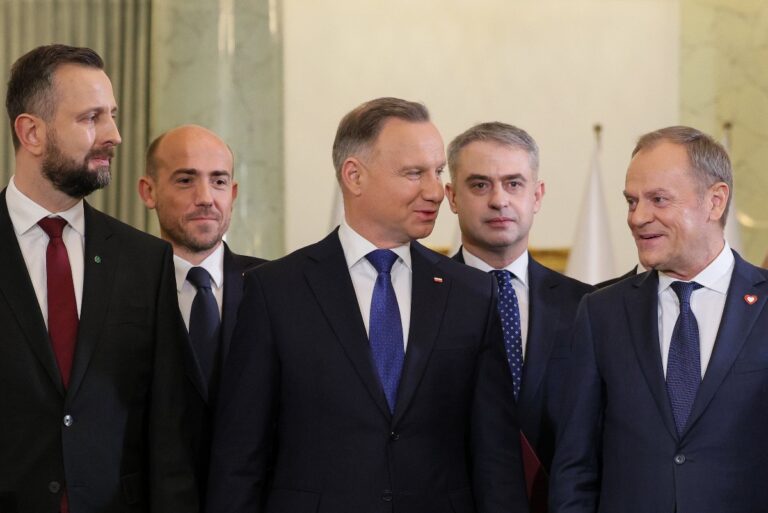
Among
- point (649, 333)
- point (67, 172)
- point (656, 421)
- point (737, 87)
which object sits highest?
point (737, 87)

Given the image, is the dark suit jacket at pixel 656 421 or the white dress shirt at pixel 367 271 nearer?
Answer: the dark suit jacket at pixel 656 421

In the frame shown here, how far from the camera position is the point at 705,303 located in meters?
3.42

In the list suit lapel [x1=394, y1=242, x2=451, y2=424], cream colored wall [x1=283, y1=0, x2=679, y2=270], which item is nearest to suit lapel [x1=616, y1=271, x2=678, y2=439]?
suit lapel [x1=394, y1=242, x2=451, y2=424]

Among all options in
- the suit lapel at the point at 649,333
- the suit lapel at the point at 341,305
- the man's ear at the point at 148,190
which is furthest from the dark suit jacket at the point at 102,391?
the suit lapel at the point at 649,333

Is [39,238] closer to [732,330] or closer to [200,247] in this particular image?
[200,247]

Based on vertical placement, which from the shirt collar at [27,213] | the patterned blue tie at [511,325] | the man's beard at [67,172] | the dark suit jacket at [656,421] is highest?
the man's beard at [67,172]

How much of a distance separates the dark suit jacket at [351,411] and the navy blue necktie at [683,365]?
47cm

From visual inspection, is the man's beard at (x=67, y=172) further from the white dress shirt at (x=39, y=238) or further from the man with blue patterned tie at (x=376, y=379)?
the man with blue patterned tie at (x=376, y=379)

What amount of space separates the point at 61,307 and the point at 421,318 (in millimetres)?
982

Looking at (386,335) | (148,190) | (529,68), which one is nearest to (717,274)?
(386,335)

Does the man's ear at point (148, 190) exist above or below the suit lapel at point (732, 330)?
above

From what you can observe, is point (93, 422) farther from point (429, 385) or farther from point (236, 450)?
point (429, 385)

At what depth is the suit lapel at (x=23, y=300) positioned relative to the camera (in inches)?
128

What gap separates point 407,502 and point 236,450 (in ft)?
1.60
